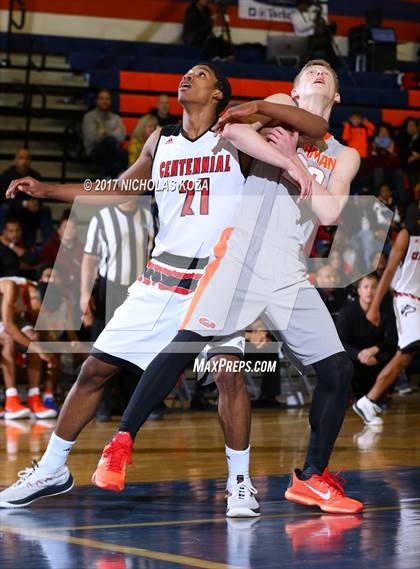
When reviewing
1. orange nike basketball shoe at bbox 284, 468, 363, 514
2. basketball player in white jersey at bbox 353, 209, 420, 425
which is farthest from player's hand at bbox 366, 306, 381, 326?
A: orange nike basketball shoe at bbox 284, 468, 363, 514

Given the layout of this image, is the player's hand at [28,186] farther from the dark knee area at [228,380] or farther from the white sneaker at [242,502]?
the white sneaker at [242,502]

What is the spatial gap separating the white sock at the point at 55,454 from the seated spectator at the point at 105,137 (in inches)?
351

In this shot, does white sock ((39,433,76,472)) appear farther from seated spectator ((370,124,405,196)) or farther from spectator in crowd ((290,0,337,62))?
spectator in crowd ((290,0,337,62))

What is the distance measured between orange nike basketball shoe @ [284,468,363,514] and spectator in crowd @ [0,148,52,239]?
301 inches

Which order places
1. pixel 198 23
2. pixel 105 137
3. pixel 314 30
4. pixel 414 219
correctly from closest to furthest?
pixel 414 219
pixel 105 137
pixel 198 23
pixel 314 30

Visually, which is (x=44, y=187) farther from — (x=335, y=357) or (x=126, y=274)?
(x=126, y=274)

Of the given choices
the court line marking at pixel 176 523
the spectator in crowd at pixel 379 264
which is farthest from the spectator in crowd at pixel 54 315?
the court line marking at pixel 176 523

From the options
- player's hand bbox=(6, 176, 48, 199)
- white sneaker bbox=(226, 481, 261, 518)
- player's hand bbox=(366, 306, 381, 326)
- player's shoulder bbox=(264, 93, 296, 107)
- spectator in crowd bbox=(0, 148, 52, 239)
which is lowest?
white sneaker bbox=(226, 481, 261, 518)

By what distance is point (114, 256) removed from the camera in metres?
8.98

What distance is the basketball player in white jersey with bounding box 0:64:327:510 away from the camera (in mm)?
4617

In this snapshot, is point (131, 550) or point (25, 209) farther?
point (25, 209)

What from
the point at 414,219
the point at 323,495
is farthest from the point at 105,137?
the point at 323,495

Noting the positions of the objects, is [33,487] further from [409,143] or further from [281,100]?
[409,143]

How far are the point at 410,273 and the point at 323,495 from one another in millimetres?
5144
